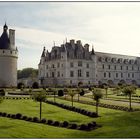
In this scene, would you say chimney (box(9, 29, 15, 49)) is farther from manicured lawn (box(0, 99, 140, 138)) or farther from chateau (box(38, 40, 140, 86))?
manicured lawn (box(0, 99, 140, 138))

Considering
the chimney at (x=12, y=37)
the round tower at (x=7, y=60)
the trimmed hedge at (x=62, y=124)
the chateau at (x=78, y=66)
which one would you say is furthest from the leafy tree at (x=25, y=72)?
the trimmed hedge at (x=62, y=124)

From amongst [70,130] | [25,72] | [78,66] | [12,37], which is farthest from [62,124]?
[25,72]

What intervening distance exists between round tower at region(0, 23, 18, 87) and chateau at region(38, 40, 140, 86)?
42.1ft

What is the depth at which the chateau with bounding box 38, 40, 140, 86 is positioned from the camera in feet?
244

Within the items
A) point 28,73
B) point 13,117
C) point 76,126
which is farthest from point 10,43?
point 28,73

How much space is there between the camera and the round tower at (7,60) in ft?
205

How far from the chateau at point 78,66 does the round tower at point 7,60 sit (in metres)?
12.8

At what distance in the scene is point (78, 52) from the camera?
76062mm

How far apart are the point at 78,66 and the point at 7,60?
19.0 metres

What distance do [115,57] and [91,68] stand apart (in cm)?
1174

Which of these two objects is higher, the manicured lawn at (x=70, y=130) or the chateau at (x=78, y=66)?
the chateau at (x=78, y=66)

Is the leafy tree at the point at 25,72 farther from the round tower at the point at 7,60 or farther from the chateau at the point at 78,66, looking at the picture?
the round tower at the point at 7,60

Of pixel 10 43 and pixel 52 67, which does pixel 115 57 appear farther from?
pixel 10 43

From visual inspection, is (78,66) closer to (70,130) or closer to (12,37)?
(12,37)
